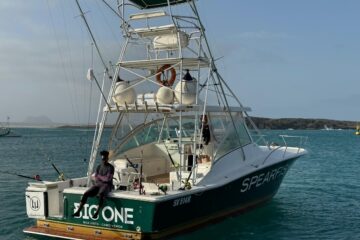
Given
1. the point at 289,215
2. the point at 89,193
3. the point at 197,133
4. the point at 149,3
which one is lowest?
the point at 289,215

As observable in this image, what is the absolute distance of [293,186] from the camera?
18.2 meters

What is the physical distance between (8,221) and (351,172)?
17.5 meters

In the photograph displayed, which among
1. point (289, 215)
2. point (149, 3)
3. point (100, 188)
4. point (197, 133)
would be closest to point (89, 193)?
point (100, 188)

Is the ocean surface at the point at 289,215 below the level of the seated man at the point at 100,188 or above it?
below

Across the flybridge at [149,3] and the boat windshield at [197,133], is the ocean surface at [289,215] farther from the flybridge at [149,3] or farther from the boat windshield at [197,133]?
the flybridge at [149,3]

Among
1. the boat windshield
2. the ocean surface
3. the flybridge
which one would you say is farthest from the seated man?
the flybridge

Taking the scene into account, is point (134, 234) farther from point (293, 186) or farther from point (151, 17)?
point (293, 186)

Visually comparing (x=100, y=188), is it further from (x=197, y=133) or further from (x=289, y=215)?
(x=289, y=215)

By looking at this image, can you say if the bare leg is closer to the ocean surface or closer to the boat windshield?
the ocean surface

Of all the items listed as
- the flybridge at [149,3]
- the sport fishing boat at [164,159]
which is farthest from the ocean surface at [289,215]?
the flybridge at [149,3]

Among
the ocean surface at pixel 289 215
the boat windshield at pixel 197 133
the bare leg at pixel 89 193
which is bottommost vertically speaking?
the ocean surface at pixel 289 215

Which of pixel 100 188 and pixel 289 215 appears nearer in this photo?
pixel 100 188

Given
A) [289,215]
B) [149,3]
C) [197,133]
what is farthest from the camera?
[289,215]

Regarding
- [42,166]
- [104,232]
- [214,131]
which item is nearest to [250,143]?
[214,131]
